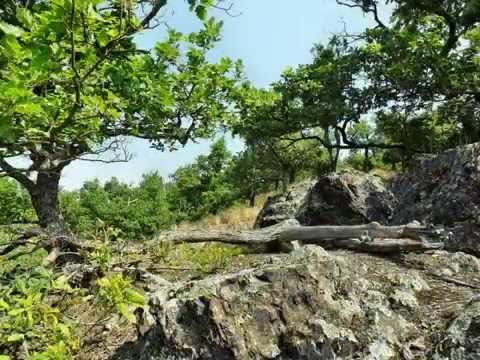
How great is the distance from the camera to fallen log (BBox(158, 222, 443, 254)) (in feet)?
22.4

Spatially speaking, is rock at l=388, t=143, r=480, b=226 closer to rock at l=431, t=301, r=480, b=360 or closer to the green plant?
rock at l=431, t=301, r=480, b=360

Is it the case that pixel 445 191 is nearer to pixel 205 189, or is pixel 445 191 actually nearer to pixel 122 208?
pixel 122 208

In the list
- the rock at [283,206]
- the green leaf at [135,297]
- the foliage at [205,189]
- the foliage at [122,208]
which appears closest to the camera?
the green leaf at [135,297]

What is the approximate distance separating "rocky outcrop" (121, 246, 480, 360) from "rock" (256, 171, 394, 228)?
4569mm

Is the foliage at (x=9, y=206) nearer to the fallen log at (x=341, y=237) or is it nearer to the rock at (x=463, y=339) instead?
the fallen log at (x=341, y=237)

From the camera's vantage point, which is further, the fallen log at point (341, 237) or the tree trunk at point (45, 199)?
the tree trunk at point (45, 199)

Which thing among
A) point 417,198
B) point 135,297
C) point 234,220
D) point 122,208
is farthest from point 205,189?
point 135,297

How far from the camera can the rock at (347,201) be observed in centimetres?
970

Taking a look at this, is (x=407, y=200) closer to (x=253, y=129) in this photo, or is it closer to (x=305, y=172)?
(x=253, y=129)

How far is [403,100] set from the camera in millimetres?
18844

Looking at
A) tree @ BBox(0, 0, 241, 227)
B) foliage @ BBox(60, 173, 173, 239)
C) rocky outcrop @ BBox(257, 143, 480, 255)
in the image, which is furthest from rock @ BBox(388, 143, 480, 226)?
foliage @ BBox(60, 173, 173, 239)

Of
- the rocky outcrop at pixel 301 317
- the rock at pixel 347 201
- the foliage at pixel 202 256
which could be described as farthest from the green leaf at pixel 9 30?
the rock at pixel 347 201

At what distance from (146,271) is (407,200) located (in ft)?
16.3

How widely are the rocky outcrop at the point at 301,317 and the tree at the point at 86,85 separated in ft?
5.95
